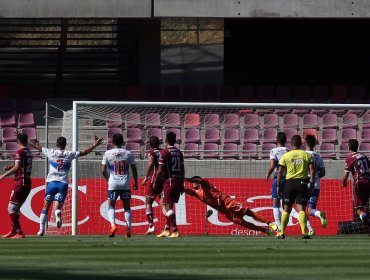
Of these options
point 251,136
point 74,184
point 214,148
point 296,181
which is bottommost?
point 296,181

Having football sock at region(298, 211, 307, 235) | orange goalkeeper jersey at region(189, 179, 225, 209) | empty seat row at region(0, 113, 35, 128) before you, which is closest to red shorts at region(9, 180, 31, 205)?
orange goalkeeper jersey at region(189, 179, 225, 209)

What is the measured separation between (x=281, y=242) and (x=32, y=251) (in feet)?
13.2

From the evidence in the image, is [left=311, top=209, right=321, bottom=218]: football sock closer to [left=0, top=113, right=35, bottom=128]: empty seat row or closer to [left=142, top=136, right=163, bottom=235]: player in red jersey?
[left=142, top=136, right=163, bottom=235]: player in red jersey

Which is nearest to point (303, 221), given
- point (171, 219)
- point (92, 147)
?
point (171, 219)

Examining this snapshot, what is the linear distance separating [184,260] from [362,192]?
8.53 m

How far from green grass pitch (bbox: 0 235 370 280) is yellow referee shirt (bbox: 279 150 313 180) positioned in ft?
5.76

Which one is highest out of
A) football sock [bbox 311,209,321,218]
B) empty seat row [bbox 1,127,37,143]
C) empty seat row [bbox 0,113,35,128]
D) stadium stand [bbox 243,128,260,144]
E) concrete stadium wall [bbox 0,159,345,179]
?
empty seat row [bbox 0,113,35,128]

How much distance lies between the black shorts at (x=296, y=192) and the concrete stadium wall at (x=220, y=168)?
17.7 feet

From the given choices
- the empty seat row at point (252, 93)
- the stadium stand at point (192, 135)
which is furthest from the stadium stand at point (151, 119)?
the empty seat row at point (252, 93)

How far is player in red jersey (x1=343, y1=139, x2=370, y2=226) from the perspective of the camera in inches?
786

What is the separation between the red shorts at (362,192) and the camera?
66.1 ft

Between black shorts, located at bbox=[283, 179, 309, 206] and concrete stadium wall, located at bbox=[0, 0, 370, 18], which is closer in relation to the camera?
black shorts, located at bbox=[283, 179, 309, 206]

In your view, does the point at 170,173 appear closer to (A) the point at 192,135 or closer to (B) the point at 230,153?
(B) the point at 230,153

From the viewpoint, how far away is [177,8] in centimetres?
2811
